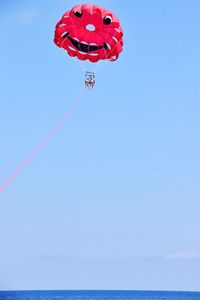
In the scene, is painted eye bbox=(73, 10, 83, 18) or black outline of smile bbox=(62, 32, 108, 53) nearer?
painted eye bbox=(73, 10, 83, 18)

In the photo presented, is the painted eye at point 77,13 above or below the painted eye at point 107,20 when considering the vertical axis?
above

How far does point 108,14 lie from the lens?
2822 centimetres

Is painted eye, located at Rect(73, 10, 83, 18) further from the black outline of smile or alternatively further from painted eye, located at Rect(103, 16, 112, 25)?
the black outline of smile

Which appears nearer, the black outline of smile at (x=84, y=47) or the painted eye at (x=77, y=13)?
the painted eye at (x=77, y=13)

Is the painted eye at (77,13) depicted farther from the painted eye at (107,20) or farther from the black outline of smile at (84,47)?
the black outline of smile at (84,47)

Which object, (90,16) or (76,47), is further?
(76,47)

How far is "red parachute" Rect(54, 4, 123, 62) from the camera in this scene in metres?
28.2

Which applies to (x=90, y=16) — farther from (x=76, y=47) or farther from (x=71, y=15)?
(x=76, y=47)

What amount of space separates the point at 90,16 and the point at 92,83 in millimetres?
3904

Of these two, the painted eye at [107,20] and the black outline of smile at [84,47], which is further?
the black outline of smile at [84,47]

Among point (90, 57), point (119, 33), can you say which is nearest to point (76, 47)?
point (90, 57)

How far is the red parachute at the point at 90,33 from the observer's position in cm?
2817

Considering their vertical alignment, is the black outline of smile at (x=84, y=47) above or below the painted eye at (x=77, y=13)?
below

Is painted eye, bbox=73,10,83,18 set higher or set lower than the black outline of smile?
higher
